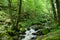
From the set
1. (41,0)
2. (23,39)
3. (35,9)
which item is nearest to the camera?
(23,39)

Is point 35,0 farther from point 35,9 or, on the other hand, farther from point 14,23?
point 14,23

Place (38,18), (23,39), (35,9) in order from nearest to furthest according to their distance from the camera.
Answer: (23,39) < (38,18) < (35,9)

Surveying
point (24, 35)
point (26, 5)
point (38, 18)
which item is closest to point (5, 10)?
point (26, 5)

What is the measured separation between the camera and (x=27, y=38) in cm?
1221

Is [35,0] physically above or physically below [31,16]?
above

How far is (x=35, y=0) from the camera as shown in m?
21.3

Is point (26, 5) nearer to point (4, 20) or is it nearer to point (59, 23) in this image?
point (4, 20)

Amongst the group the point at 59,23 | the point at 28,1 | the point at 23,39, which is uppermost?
the point at 28,1

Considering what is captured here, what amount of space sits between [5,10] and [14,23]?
25.7 feet

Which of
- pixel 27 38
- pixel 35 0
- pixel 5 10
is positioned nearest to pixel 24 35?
pixel 27 38

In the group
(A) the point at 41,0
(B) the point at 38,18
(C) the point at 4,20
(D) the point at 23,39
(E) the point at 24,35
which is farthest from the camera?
(A) the point at 41,0

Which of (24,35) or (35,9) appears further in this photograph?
(35,9)

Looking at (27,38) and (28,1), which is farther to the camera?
(28,1)

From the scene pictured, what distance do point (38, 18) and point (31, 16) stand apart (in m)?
1.34
